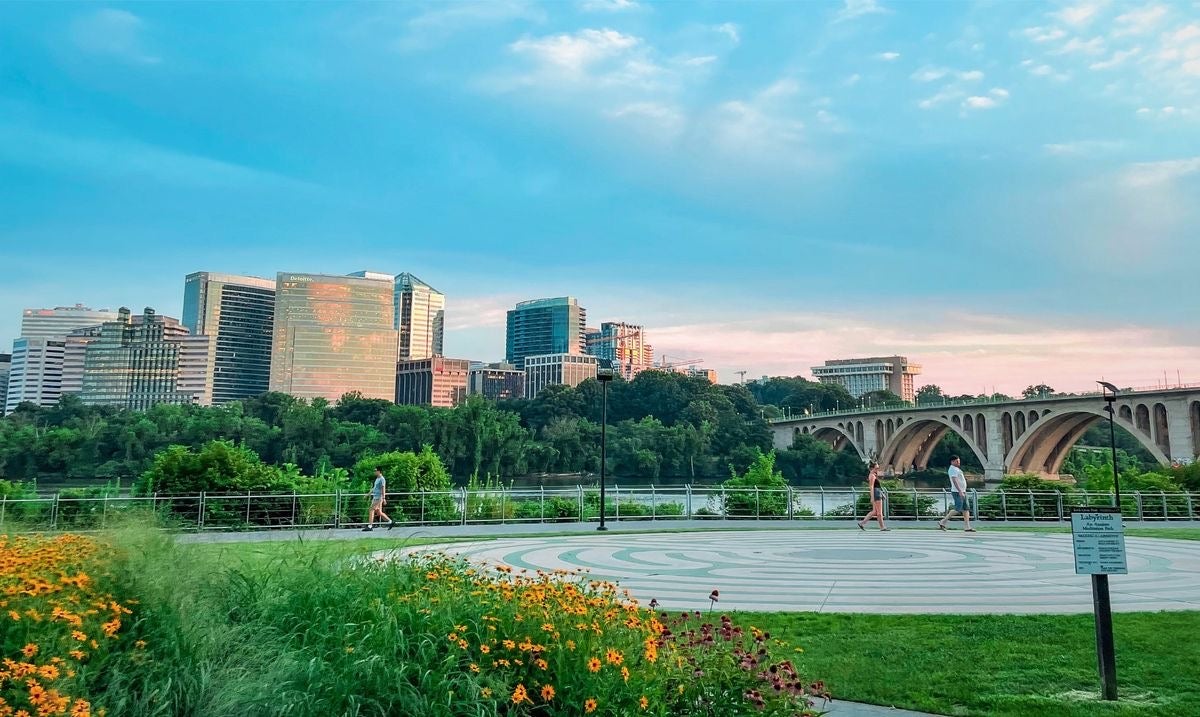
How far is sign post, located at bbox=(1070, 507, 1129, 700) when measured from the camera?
5953 mm

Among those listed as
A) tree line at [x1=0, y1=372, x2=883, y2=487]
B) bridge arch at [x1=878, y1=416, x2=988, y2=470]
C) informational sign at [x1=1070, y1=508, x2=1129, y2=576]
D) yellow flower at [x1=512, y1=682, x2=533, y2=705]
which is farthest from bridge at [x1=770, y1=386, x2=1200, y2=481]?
yellow flower at [x1=512, y1=682, x2=533, y2=705]

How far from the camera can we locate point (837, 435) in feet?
326

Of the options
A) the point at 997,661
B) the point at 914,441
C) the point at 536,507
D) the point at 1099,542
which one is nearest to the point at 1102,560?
the point at 1099,542

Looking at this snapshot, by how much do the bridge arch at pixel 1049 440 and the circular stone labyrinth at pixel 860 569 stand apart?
48.2 meters

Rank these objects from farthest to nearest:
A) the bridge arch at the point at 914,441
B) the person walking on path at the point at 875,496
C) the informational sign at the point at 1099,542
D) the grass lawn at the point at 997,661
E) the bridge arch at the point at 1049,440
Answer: the bridge arch at the point at 914,441 → the bridge arch at the point at 1049,440 → the person walking on path at the point at 875,496 → the informational sign at the point at 1099,542 → the grass lawn at the point at 997,661

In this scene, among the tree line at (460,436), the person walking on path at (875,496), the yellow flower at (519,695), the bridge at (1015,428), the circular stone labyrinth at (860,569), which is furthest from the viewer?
the tree line at (460,436)

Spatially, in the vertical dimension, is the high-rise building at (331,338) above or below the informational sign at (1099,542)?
above

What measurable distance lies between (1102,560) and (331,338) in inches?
7819

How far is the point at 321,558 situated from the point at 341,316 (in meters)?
198

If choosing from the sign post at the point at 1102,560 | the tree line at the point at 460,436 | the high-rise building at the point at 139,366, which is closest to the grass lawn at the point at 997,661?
the sign post at the point at 1102,560

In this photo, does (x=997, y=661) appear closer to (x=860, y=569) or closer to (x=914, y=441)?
(x=860, y=569)

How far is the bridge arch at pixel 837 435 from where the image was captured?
92.8 meters

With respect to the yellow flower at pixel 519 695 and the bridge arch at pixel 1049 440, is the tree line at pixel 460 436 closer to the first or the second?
the bridge arch at pixel 1049 440

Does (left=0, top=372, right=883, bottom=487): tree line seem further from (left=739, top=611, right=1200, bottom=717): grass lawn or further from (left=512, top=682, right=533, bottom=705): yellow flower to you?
(left=512, top=682, right=533, bottom=705): yellow flower
